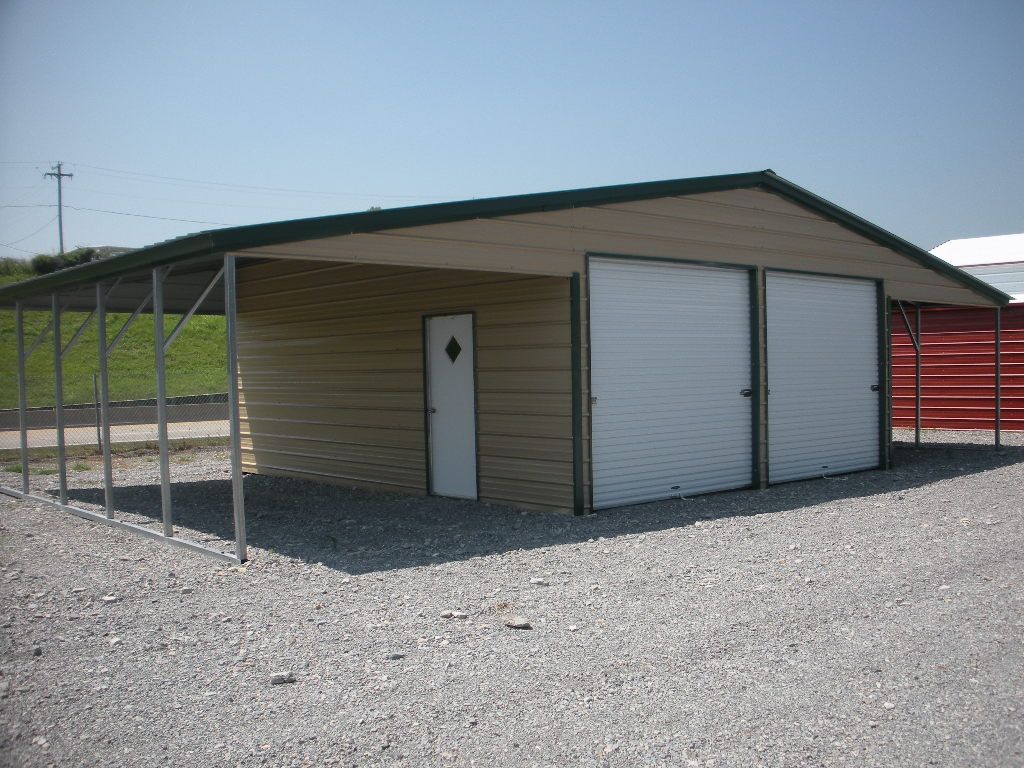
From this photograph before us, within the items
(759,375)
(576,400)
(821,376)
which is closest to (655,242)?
(576,400)

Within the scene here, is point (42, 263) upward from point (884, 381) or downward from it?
upward

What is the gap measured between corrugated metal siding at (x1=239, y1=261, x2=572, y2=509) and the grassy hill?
1364 centimetres

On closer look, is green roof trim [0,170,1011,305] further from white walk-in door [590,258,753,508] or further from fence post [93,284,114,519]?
white walk-in door [590,258,753,508]

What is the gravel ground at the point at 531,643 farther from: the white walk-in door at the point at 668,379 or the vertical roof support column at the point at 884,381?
the vertical roof support column at the point at 884,381

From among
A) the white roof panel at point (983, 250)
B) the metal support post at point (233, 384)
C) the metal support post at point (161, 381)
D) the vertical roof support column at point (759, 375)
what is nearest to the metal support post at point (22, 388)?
the metal support post at point (161, 381)

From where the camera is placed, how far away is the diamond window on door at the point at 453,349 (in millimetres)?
9867

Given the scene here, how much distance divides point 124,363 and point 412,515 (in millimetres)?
23508

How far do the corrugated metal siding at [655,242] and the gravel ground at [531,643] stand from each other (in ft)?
7.85

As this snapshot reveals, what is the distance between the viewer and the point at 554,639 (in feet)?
16.2

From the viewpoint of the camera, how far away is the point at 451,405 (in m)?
9.98

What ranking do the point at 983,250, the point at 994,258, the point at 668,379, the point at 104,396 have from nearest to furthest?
the point at 104,396 → the point at 668,379 → the point at 994,258 → the point at 983,250

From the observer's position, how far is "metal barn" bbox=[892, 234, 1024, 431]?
16859 millimetres

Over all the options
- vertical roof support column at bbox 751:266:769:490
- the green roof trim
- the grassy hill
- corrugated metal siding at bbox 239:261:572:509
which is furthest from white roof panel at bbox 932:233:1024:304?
the grassy hill

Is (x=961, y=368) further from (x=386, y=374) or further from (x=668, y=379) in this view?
(x=386, y=374)
